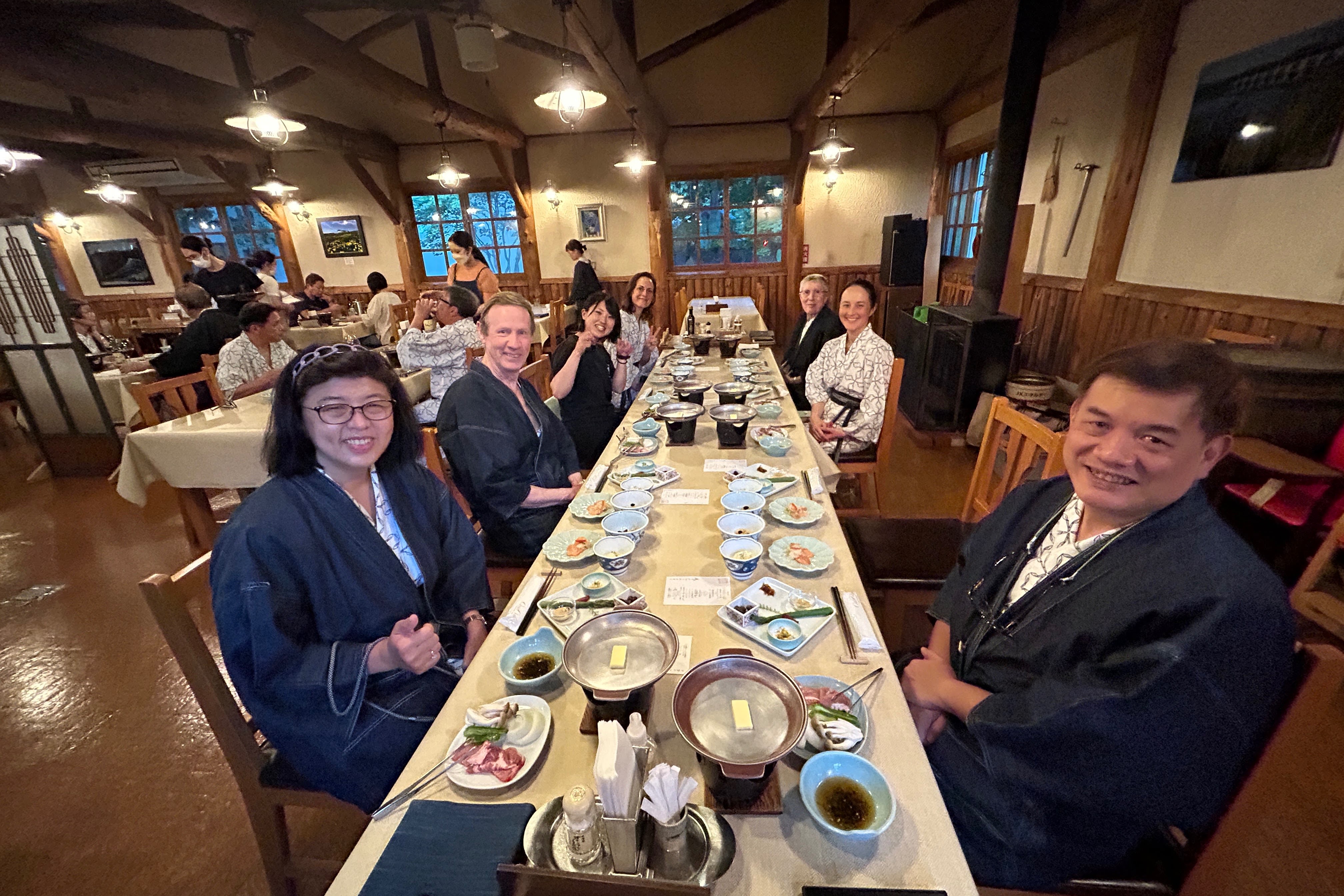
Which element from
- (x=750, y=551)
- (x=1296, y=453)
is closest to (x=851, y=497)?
(x=1296, y=453)

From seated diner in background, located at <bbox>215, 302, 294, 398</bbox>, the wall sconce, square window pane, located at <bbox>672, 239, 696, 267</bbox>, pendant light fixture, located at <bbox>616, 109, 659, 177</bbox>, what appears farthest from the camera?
square window pane, located at <bbox>672, 239, 696, 267</bbox>

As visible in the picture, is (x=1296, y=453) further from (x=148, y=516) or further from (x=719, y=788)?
(x=148, y=516)

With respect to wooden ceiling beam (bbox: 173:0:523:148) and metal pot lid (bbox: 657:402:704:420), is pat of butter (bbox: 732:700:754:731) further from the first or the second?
wooden ceiling beam (bbox: 173:0:523:148)

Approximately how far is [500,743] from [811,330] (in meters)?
3.64

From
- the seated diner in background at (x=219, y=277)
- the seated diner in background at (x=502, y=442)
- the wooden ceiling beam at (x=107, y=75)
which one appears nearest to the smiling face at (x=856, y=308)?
the seated diner in background at (x=502, y=442)

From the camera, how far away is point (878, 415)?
2.92 meters

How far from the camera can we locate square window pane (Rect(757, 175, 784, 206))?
860 centimetres

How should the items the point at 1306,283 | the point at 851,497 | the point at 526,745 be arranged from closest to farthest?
the point at 526,745, the point at 1306,283, the point at 851,497

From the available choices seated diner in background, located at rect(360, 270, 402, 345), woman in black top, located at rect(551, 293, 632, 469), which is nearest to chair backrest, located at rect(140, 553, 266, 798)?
woman in black top, located at rect(551, 293, 632, 469)

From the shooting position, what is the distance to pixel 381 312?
6.69 metres

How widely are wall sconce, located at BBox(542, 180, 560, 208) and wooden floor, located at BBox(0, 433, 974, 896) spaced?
706cm

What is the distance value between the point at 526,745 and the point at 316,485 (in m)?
0.83

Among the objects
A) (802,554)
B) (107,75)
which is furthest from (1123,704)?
(107,75)

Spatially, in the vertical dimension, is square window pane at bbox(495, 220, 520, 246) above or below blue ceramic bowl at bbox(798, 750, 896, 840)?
above
